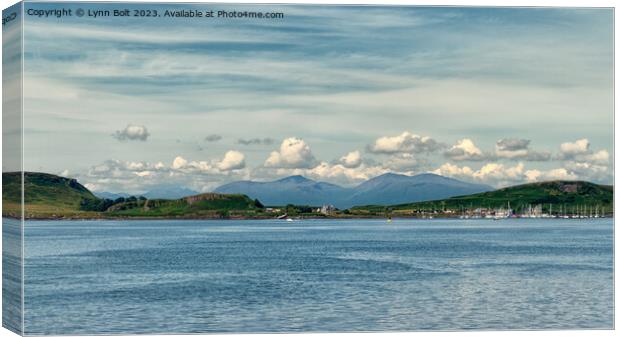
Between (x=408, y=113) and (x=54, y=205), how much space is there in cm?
10288

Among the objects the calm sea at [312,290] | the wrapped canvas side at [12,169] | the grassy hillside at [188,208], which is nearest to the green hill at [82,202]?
the grassy hillside at [188,208]

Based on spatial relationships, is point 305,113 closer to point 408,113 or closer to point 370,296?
point 408,113

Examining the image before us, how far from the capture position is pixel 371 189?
110 metres

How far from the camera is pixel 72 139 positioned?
5966cm

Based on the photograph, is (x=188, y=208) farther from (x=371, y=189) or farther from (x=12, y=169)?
(x=12, y=169)

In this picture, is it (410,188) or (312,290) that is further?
(410,188)

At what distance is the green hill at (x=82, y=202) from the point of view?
51281 millimetres

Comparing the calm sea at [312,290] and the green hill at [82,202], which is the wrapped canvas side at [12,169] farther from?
the calm sea at [312,290]

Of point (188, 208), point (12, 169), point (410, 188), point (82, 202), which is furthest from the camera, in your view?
point (188, 208)

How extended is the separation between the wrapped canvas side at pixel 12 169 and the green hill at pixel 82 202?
0.10 m

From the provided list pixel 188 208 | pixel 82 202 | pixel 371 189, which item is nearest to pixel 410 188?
pixel 371 189

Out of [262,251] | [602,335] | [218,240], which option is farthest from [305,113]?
[218,240]

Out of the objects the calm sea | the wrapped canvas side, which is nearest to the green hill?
the wrapped canvas side

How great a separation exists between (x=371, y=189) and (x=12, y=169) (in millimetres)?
63146
